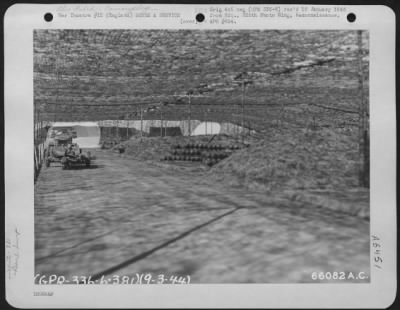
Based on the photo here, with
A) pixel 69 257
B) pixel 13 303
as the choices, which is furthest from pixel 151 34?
pixel 13 303

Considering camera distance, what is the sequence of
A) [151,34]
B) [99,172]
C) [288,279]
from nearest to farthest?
[288,279] < [151,34] < [99,172]

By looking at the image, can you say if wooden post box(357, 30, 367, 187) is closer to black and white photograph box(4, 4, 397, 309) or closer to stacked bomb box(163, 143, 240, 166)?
black and white photograph box(4, 4, 397, 309)

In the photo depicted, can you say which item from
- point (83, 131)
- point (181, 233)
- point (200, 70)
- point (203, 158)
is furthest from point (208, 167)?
point (83, 131)

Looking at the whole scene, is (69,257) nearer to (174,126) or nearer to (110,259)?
(110,259)

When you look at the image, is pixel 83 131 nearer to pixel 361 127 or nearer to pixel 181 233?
Answer: pixel 181 233

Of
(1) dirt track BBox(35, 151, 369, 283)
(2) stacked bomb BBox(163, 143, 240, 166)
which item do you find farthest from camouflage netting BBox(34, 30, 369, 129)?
(1) dirt track BBox(35, 151, 369, 283)

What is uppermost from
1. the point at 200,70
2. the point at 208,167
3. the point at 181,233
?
the point at 200,70
